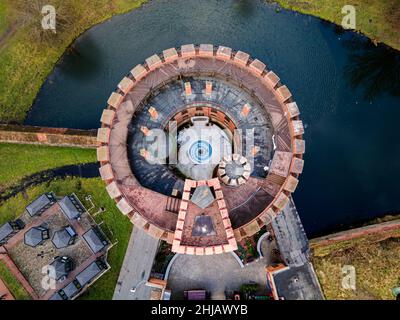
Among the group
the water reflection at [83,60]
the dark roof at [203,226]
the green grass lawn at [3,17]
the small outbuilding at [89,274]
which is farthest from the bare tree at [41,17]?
the dark roof at [203,226]

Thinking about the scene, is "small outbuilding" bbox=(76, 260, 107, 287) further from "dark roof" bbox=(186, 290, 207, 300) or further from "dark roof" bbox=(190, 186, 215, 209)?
"dark roof" bbox=(190, 186, 215, 209)

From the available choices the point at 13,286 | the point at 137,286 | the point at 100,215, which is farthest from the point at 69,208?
the point at 137,286

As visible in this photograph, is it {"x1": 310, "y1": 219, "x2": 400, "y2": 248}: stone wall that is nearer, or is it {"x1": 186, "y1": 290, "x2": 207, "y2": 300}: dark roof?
{"x1": 186, "y1": 290, "x2": 207, "y2": 300}: dark roof

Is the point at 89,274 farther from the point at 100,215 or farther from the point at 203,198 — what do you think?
the point at 203,198

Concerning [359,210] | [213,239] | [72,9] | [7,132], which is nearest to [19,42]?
[72,9]

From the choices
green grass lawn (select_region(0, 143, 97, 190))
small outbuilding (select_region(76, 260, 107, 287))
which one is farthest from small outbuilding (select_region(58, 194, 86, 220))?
small outbuilding (select_region(76, 260, 107, 287))

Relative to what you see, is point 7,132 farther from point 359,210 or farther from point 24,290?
point 359,210
